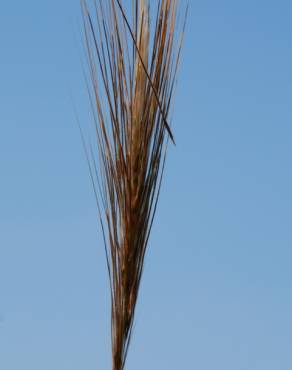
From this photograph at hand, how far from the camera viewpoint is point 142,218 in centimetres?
142

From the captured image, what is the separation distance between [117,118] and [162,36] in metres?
0.23

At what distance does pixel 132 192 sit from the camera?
1440 millimetres

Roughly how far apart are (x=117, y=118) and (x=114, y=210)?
211 millimetres

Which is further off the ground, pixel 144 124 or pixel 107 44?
pixel 107 44

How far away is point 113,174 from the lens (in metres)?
1.48

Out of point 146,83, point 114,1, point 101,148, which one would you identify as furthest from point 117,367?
point 114,1

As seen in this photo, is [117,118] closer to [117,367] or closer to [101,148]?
[101,148]

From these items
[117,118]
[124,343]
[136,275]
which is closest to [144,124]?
[117,118]

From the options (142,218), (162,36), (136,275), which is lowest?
(136,275)

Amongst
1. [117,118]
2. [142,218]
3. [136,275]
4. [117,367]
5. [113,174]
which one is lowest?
[117,367]

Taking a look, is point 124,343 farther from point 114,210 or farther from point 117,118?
point 117,118

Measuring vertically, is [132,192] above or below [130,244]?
above

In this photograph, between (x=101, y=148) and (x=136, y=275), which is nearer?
(x=136, y=275)

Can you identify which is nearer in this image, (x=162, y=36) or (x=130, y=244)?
(x=130, y=244)
